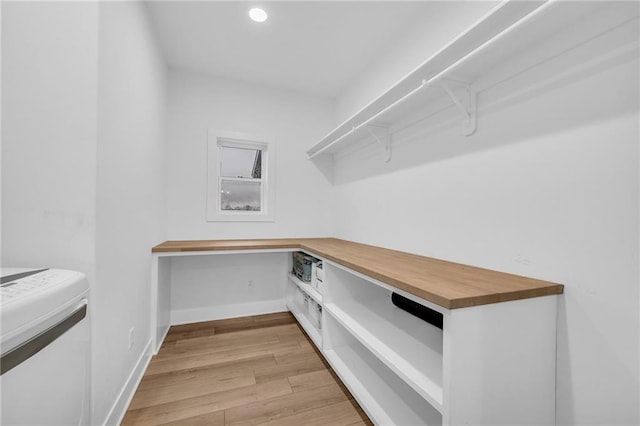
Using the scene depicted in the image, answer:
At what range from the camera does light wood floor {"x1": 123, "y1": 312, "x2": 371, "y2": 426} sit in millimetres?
1337

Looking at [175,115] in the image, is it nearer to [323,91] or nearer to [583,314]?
[323,91]

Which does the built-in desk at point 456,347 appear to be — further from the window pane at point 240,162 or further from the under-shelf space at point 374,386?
the window pane at point 240,162

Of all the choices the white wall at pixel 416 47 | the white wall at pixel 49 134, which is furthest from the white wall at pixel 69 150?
the white wall at pixel 416 47

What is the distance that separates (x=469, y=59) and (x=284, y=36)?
1500 millimetres

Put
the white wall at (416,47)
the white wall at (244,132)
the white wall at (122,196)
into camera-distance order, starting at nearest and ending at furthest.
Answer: the white wall at (122,196) → the white wall at (416,47) → the white wall at (244,132)

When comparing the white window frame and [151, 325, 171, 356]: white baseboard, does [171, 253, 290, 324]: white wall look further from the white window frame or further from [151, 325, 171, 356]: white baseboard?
the white window frame

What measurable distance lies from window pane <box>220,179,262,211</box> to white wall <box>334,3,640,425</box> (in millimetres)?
2050

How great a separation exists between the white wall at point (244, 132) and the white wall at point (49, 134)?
146cm

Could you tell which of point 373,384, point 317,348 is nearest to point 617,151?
point 373,384

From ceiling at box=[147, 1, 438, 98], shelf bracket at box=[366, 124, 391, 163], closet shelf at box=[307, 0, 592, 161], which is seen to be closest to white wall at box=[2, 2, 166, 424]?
ceiling at box=[147, 1, 438, 98]

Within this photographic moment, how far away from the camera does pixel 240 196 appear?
9.32 ft

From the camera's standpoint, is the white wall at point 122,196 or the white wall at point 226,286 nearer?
the white wall at point 122,196

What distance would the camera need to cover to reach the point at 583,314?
0.92 metres

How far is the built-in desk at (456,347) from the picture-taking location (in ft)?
2.69
